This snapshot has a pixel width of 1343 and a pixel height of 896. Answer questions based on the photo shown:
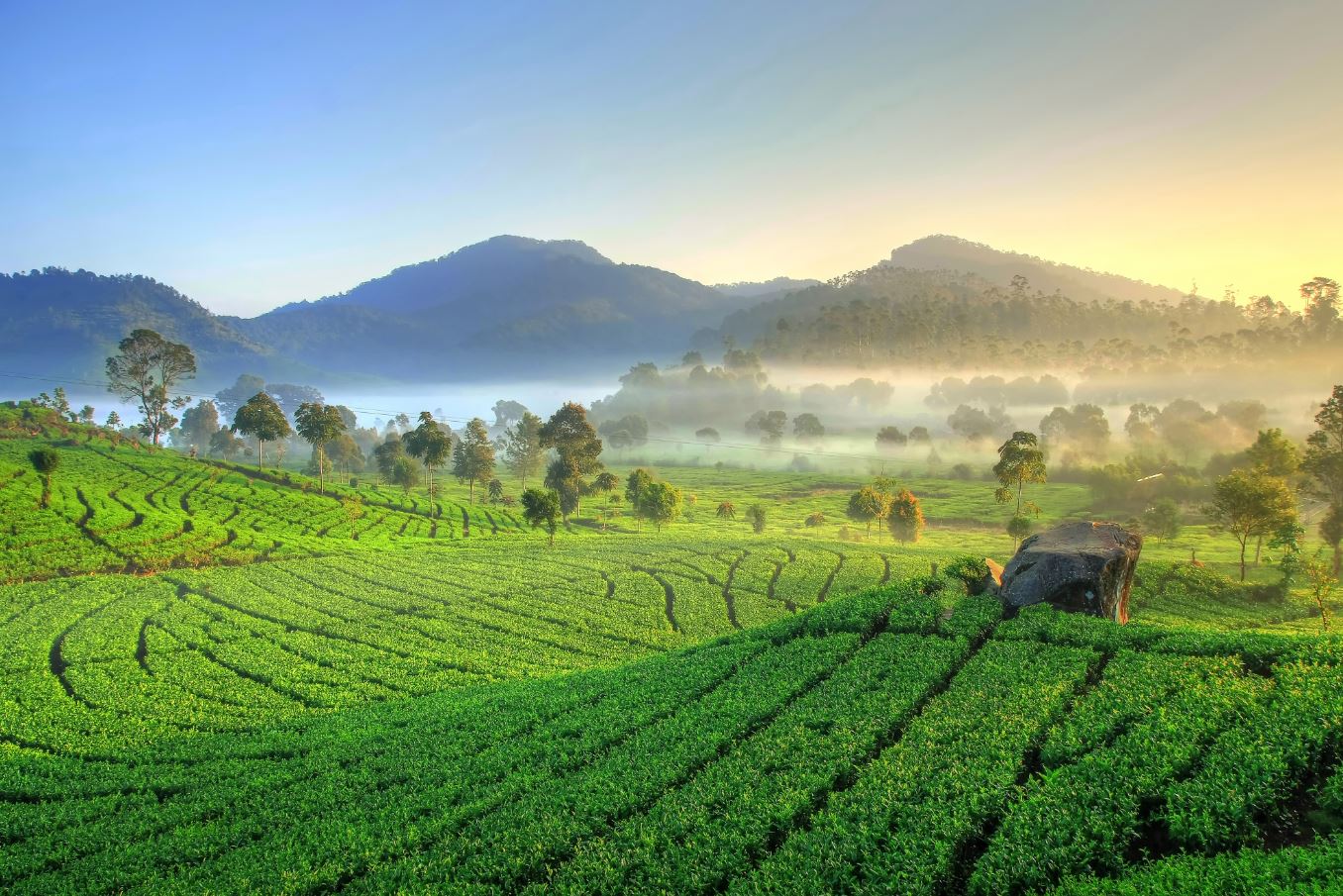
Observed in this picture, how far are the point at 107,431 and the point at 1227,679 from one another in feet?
517

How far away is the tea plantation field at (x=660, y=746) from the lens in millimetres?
16141

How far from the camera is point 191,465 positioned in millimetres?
108688

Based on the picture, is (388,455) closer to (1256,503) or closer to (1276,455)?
(1256,503)

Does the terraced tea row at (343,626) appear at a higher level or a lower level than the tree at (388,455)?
lower

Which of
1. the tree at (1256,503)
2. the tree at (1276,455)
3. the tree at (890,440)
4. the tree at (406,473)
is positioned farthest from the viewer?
the tree at (890,440)

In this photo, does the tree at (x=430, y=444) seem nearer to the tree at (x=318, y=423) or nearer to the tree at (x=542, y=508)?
the tree at (x=318, y=423)

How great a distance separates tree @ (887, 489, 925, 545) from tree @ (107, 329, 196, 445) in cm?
14560

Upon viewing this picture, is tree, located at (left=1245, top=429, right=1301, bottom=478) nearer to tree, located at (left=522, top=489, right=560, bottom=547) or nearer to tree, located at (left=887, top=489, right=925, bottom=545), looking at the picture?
tree, located at (left=887, top=489, right=925, bottom=545)

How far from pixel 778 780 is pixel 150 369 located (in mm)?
171985

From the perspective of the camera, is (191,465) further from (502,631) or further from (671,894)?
(671,894)

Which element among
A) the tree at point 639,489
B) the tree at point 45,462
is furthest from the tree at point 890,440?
the tree at point 45,462

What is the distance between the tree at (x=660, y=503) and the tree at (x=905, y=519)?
110 ft

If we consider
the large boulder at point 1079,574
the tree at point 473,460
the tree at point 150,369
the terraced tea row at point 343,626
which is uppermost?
the tree at point 150,369

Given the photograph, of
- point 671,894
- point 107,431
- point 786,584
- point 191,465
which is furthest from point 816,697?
point 107,431
